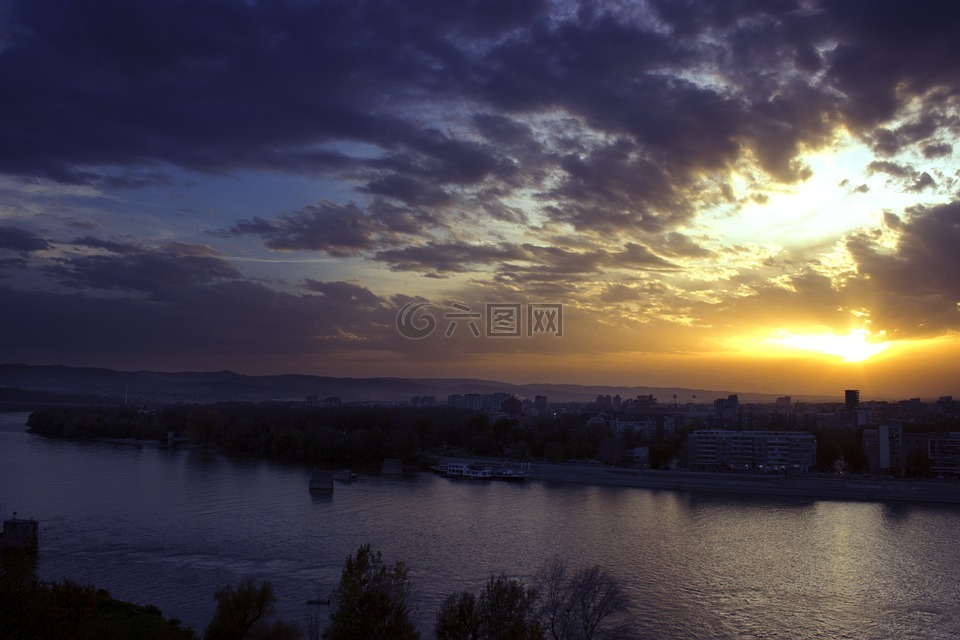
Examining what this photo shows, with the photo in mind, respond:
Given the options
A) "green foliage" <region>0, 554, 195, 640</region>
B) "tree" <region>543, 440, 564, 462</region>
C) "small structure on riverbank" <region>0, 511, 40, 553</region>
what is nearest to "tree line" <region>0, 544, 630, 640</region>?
"green foliage" <region>0, 554, 195, 640</region>

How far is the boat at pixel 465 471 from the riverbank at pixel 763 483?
4.43 ft

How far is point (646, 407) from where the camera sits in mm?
60094

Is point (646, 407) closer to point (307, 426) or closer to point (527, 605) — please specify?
point (307, 426)

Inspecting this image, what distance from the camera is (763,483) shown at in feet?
59.5

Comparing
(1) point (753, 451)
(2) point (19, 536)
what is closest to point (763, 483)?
(1) point (753, 451)

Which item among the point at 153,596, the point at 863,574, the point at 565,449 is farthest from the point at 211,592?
the point at 565,449

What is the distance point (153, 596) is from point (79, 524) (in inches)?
170

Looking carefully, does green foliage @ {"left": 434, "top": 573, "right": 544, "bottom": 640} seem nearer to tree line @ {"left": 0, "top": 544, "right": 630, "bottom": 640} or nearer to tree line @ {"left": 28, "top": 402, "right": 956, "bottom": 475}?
tree line @ {"left": 0, "top": 544, "right": 630, "bottom": 640}

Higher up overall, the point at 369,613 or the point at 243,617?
the point at 369,613

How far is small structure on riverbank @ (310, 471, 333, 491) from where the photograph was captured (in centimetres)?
1510

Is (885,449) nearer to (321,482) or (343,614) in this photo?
(321,482)

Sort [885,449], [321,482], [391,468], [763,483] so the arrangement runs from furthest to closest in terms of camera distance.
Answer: [885,449] < [391,468] < [763,483] < [321,482]

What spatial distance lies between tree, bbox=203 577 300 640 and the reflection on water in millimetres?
1160

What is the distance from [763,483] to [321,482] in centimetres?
1043
